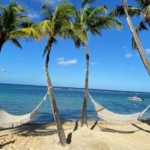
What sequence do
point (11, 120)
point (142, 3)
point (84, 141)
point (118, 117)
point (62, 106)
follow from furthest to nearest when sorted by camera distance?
1. point (62, 106)
2. point (142, 3)
3. point (118, 117)
4. point (11, 120)
5. point (84, 141)

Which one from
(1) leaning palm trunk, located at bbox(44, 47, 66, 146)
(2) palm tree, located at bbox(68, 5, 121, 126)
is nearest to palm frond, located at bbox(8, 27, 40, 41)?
(1) leaning palm trunk, located at bbox(44, 47, 66, 146)

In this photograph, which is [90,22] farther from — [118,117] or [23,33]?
[118,117]

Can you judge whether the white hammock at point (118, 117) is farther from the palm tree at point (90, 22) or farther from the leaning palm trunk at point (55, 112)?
the leaning palm trunk at point (55, 112)

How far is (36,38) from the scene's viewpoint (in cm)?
642

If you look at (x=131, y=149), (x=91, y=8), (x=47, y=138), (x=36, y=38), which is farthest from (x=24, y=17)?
(x=131, y=149)

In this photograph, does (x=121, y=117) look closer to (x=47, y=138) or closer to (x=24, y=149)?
(x=47, y=138)

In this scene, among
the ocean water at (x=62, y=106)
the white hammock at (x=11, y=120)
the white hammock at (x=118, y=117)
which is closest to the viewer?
the white hammock at (x=11, y=120)

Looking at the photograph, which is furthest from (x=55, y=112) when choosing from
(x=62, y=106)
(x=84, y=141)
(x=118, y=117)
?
(x=62, y=106)

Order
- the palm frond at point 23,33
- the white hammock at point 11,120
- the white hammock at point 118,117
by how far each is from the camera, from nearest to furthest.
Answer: the palm frond at point 23,33, the white hammock at point 11,120, the white hammock at point 118,117

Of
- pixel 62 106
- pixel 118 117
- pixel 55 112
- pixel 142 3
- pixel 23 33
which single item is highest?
pixel 142 3

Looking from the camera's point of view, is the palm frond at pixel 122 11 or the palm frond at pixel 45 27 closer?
the palm frond at pixel 45 27

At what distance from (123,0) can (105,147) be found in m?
4.28

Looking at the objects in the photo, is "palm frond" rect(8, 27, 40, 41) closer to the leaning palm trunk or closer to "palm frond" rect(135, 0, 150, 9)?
the leaning palm trunk

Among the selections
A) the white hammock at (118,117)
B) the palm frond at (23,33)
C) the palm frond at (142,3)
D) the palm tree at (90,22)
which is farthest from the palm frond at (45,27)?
the palm frond at (142,3)
